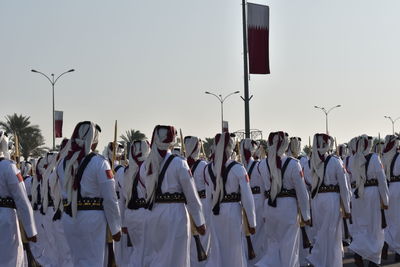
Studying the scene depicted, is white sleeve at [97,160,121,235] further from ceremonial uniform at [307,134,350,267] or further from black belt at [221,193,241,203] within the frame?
ceremonial uniform at [307,134,350,267]

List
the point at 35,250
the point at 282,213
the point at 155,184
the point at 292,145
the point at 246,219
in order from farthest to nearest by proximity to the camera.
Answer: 1. the point at 35,250
2. the point at 292,145
3. the point at 282,213
4. the point at 246,219
5. the point at 155,184

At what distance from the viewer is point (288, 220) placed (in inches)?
555

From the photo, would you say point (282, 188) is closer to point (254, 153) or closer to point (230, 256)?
point (230, 256)

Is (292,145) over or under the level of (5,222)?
over

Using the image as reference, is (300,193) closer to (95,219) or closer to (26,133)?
(95,219)

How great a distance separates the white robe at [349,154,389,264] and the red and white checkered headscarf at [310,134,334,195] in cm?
182

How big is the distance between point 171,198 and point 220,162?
223cm

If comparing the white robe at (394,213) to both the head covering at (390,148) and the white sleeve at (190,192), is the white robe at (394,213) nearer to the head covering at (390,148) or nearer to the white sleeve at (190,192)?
the head covering at (390,148)

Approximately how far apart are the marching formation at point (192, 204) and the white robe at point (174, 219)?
12 mm

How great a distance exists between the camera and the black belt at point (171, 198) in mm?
11148

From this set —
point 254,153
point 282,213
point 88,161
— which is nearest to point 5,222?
point 88,161

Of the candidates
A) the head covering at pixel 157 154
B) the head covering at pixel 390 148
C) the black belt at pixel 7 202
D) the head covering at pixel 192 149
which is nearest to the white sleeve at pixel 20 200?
the black belt at pixel 7 202

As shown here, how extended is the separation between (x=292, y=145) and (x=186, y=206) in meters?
5.41

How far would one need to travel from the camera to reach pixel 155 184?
11180 millimetres
